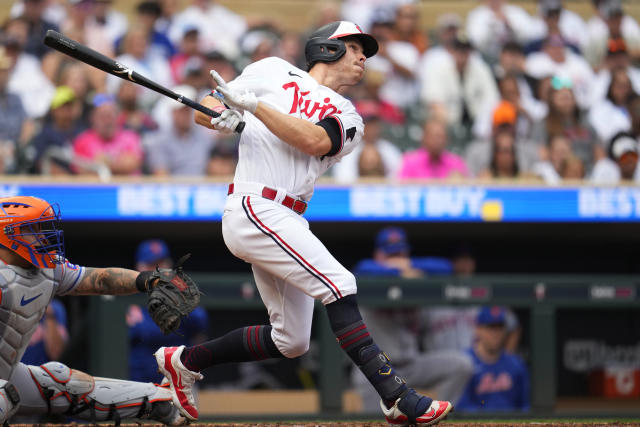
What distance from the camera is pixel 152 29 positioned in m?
8.41

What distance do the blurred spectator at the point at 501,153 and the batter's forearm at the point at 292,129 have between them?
4.26 meters

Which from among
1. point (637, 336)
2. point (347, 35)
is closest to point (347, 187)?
point (637, 336)

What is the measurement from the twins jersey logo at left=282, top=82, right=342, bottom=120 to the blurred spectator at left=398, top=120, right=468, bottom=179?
3.76 metres

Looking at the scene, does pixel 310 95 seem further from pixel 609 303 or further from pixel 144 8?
pixel 144 8

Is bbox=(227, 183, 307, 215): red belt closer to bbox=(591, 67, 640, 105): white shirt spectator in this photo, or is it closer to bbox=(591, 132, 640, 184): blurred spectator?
bbox=(591, 132, 640, 184): blurred spectator

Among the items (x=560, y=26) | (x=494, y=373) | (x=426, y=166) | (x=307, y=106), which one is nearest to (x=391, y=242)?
(x=494, y=373)

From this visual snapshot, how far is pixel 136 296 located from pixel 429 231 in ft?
7.61

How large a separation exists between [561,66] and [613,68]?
0.48 meters

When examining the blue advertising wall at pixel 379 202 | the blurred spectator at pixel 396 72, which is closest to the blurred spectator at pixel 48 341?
the blue advertising wall at pixel 379 202

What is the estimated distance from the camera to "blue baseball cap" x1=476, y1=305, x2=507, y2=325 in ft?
20.7

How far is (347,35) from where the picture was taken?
145 inches

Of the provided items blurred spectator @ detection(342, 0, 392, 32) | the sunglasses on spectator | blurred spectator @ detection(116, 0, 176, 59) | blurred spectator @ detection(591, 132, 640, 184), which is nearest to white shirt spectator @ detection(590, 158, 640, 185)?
blurred spectator @ detection(591, 132, 640, 184)

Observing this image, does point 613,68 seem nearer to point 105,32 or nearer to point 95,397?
point 105,32

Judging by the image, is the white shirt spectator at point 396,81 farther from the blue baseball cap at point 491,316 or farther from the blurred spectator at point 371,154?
the blue baseball cap at point 491,316
